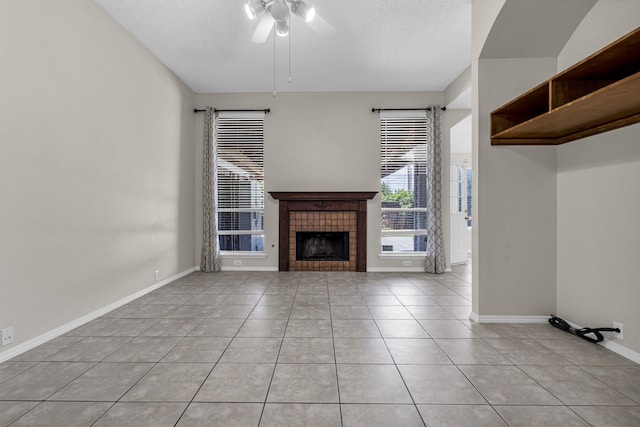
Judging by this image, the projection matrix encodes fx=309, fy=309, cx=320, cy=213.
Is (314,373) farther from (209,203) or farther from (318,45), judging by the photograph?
(209,203)

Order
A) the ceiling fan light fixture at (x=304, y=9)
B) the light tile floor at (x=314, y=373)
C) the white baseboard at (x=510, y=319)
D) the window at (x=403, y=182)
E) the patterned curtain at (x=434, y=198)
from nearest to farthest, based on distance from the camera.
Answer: the light tile floor at (x=314, y=373)
the ceiling fan light fixture at (x=304, y=9)
the white baseboard at (x=510, y=319)
the patterned curtain at (x=434, y=198)
the window at (x=403, y=182)

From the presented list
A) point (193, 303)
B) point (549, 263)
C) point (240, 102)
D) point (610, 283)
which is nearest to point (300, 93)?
point (240, 102)

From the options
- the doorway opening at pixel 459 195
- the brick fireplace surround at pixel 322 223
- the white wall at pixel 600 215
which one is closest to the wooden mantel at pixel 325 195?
the brick fireplace surround at pixel 322 223

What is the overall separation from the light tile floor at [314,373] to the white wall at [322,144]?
89.7 inches

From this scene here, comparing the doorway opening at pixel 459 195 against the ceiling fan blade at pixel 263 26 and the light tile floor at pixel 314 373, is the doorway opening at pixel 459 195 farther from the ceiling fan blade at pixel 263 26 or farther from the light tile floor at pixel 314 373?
the ceiling fan blade at pixel 263 26

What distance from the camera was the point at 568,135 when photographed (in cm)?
263

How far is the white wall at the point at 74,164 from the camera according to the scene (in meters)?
2.25

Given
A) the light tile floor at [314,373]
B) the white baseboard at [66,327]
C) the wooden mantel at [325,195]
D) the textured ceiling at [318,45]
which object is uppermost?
the textured ceiling at [318,45]

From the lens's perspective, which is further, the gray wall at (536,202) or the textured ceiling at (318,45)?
the textured ceiling at (318,45)

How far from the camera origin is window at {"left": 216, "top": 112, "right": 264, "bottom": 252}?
218 inches

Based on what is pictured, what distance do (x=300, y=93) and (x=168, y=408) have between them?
194 inches

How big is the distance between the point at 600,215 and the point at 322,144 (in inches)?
154

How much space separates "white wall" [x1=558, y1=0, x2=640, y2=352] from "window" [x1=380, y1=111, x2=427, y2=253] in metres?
2.76

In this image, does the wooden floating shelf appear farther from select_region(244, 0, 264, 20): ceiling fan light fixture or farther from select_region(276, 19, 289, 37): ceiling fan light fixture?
select_region(244, 0, 264, 20): ceiling fan light fixture
